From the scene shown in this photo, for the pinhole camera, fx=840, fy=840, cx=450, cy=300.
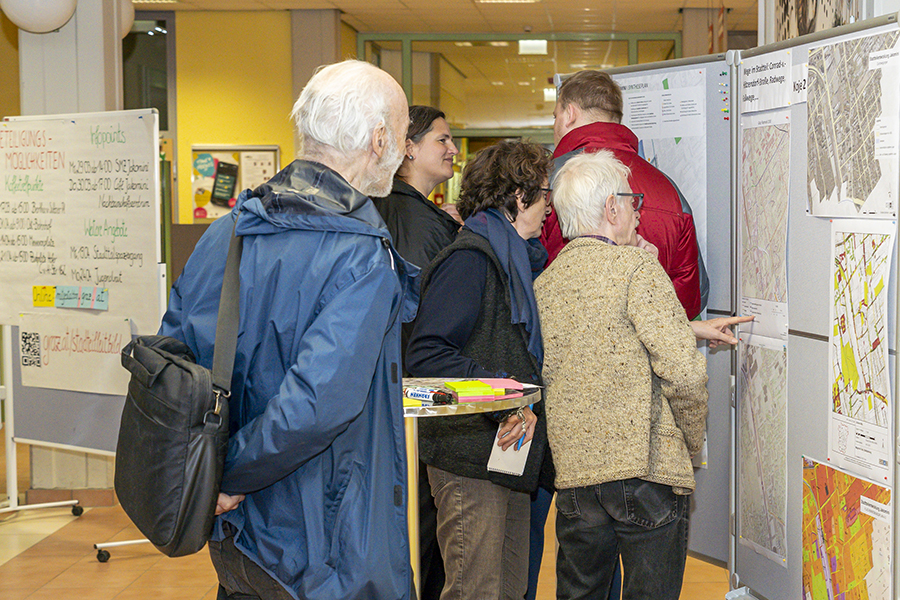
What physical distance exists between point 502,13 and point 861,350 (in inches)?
278

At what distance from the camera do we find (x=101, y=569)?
3656 mm

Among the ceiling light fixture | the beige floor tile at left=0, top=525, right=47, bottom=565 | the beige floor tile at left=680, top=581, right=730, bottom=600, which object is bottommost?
the beige floor tile at left=0, top=525, right=47, bottom=565

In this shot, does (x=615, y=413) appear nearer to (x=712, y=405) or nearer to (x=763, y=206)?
(x=763, y=206)

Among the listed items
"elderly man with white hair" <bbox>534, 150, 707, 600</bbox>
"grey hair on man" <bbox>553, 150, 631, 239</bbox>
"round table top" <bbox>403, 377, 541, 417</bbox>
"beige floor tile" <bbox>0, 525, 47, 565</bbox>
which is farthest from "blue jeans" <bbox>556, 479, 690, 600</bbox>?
"beige floor tile" <bbox>0, 525, 47, 565</bbox>

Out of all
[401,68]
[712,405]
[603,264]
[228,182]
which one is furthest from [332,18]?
[603,264]

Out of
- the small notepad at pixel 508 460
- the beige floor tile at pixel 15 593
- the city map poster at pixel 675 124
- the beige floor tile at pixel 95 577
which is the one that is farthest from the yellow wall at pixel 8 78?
Answer: the small notepad at pixel 508 460

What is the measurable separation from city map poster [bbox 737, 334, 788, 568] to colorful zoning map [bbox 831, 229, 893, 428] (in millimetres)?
276

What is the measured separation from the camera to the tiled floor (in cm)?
335

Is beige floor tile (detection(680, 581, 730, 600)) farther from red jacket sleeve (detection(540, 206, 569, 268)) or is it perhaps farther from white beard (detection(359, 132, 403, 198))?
white beard (detection(359, 132, 403, 198))

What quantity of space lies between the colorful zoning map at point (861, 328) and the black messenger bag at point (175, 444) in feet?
5.00

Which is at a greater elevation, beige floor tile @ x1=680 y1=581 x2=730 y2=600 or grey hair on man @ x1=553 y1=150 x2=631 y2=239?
grey hair on man @ x1=553 y1=150 x2=631 y2=239

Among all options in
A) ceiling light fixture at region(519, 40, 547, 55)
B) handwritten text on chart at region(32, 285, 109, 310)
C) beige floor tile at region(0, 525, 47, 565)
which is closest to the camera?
beige floor tile at region(0, 525, 47, 565)

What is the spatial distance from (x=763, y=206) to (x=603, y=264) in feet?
2.90

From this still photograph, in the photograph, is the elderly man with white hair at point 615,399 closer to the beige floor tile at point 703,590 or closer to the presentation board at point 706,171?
the presentation board at point 706,171
